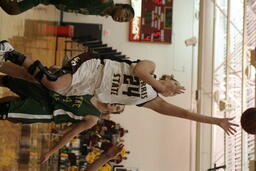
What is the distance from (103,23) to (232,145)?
461 centimetres

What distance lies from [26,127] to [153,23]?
16.5 feet

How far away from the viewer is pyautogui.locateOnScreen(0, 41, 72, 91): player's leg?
2438 millimetres

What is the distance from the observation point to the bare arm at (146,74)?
8.73 ft

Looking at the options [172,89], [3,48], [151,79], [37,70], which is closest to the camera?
[3,48]

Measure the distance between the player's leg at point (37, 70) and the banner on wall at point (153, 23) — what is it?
19.3ft

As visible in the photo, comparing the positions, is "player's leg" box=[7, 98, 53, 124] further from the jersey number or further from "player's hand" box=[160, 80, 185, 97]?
"player's hand" box=[160, 80, 185, 97]

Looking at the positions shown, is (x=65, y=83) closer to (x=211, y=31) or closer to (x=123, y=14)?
(x=123, y=14)

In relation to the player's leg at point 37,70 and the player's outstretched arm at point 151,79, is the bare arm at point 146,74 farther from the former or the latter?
the player's leg at point 37,70

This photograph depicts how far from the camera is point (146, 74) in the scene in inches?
105

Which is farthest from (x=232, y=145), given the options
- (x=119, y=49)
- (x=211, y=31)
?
(x=119, y=49)

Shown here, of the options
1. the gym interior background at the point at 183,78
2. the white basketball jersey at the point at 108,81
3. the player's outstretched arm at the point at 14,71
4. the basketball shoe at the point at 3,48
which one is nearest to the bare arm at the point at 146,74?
the white basketball jersey at the point at 108,81

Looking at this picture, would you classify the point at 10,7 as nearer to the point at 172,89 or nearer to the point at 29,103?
the point at 29,103

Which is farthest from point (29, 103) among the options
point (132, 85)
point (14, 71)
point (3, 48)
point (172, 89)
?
point (172, 89)

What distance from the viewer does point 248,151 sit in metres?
4.47
